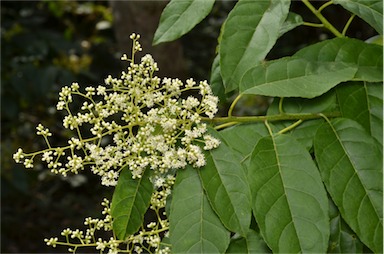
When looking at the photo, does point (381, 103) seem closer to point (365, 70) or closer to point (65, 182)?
point (365, 70)

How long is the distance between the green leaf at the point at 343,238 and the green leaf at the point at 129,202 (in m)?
0.29

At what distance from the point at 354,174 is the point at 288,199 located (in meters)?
0.11

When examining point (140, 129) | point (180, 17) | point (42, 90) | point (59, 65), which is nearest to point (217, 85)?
point (180, 17)

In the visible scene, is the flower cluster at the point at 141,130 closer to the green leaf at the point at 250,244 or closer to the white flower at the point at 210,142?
the white flower at the point at 210,142

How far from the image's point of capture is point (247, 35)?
94 centimetres

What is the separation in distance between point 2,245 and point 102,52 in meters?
1.21

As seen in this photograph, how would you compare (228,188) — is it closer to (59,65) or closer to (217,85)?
(217,85)

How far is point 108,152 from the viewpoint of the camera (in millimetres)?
860

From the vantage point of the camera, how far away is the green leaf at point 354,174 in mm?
870

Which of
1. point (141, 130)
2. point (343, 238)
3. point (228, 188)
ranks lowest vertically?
point (343, 238)

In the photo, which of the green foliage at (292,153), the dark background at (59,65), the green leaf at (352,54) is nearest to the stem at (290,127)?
→ the green foliage at (292,153)

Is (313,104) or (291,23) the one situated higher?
(291,23)

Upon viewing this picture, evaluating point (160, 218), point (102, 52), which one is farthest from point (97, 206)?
point (160, 218)

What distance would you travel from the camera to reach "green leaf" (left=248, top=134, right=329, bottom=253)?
836 mm
